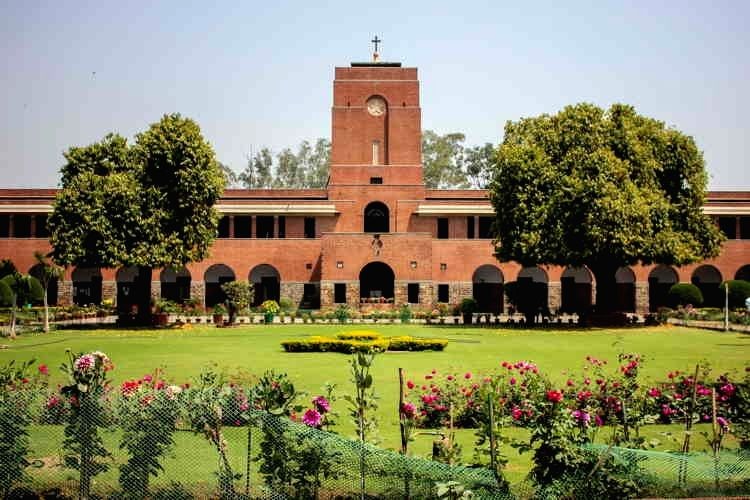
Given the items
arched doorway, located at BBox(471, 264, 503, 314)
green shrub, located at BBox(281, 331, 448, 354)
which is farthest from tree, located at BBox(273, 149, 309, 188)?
green shrub, located at BBox(281, 331, 448, 354)

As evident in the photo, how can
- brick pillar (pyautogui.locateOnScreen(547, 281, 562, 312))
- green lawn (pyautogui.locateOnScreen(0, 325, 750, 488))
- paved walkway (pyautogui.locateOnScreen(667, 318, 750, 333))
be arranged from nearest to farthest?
green lawn (pyautogui.locateOnScreen(0, 325, 750, 488)) → paved walkway (pyautogui.locateOnScreen(667, 318, 750, 333)) → brick pillar (pyautogui.locateOnScreen(547, 281, 562, 312))

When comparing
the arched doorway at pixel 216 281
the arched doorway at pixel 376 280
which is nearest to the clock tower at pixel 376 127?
the arched doorway at pixel 376 280

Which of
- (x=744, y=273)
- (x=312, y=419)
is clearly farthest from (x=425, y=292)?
(x=312, y=419)

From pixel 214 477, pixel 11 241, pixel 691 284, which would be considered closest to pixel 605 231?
pixel 691 284

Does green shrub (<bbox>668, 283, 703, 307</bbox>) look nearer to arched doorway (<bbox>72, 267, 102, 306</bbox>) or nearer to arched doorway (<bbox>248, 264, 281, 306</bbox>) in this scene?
arched doorway (<bbox>248, 264, 281, 306</bbox>)

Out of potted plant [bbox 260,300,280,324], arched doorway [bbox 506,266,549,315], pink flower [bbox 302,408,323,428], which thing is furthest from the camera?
arched doorway [bbox 506,266,549,315]

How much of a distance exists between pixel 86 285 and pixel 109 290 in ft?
6.03

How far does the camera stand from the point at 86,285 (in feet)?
159

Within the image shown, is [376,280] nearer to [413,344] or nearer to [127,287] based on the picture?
[127,287]

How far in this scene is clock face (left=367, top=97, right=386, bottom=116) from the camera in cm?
5138

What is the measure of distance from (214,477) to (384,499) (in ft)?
5.37

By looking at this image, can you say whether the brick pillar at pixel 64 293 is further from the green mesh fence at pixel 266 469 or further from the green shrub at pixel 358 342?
the green mesh fence at pixel 266 469

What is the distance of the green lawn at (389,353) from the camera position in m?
16.0

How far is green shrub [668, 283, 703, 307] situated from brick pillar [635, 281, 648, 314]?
3.21 metres
